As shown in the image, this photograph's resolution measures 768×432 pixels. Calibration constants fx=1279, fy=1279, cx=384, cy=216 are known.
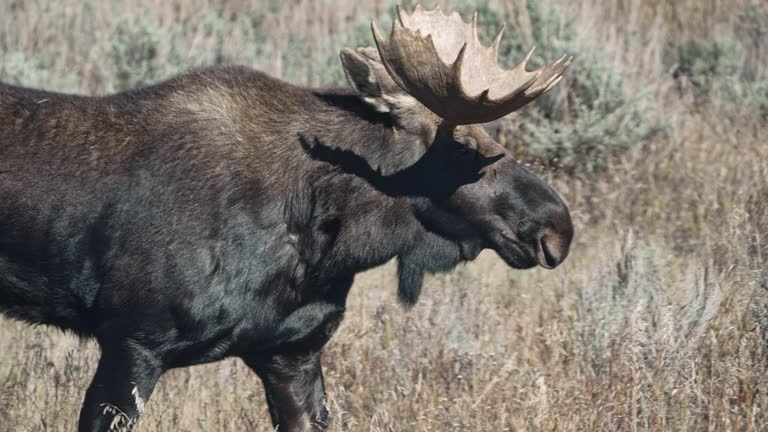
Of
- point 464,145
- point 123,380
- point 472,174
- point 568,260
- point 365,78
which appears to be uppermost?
point 365,78

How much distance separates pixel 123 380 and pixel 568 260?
13.5 ft

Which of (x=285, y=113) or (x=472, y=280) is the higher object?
(x=285, y=113)

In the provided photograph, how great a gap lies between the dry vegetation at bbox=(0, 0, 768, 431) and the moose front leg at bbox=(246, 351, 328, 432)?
15 cm

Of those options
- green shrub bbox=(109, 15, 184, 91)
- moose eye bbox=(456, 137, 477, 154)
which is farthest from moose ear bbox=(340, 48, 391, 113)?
green shrub bbox=(109, 15, 184, 91)

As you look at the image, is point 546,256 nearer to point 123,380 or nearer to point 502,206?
point 502,206

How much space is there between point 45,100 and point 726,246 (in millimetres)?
4424

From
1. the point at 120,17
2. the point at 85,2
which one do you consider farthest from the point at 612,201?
the point at 85,2

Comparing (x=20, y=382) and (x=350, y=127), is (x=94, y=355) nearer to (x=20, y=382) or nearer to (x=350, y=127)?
(x=20, y=382)

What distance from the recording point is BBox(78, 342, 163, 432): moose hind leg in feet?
17.7

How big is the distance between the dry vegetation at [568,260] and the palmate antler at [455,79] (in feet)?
4.54

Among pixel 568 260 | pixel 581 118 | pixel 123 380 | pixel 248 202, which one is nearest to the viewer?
pixel 123 380

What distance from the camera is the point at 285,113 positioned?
5840mm

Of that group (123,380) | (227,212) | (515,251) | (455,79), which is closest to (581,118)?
(515,251)

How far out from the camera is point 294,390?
19.7 ft
